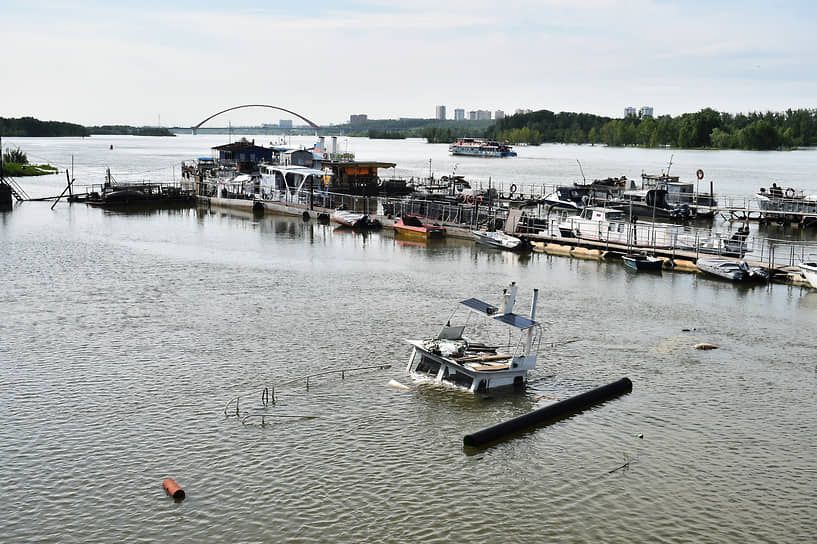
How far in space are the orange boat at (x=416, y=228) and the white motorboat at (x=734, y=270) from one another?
19380 millimetres

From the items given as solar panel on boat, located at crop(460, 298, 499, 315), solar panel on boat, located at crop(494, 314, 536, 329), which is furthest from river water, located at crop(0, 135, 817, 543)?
solar panel on boat, located at crop(460, 298, 499, 315)

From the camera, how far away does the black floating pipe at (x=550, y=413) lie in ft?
60.3

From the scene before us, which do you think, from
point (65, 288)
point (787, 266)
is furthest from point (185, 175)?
point (787, 266)

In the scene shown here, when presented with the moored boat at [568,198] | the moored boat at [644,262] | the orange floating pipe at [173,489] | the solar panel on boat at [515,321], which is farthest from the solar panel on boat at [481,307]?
the moored boat at [568,198]

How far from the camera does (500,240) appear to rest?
49.0 meters

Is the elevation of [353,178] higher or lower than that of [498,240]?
higher

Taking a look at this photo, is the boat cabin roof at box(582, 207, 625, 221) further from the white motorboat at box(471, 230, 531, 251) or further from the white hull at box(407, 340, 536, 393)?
the white hull at box(407, 340, 536, 393)

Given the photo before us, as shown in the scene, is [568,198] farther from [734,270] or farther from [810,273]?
[810,273]

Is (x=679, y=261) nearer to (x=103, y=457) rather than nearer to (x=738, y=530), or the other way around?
(x=738, y=530)

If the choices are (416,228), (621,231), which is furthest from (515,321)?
(416,228)

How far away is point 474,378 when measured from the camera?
21.4m

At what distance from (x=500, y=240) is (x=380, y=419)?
100 feet

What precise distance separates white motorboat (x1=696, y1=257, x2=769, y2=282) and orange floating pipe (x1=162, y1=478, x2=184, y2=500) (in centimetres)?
3105

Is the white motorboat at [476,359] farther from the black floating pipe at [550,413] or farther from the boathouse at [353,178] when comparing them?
the boathouse at [353,178]
